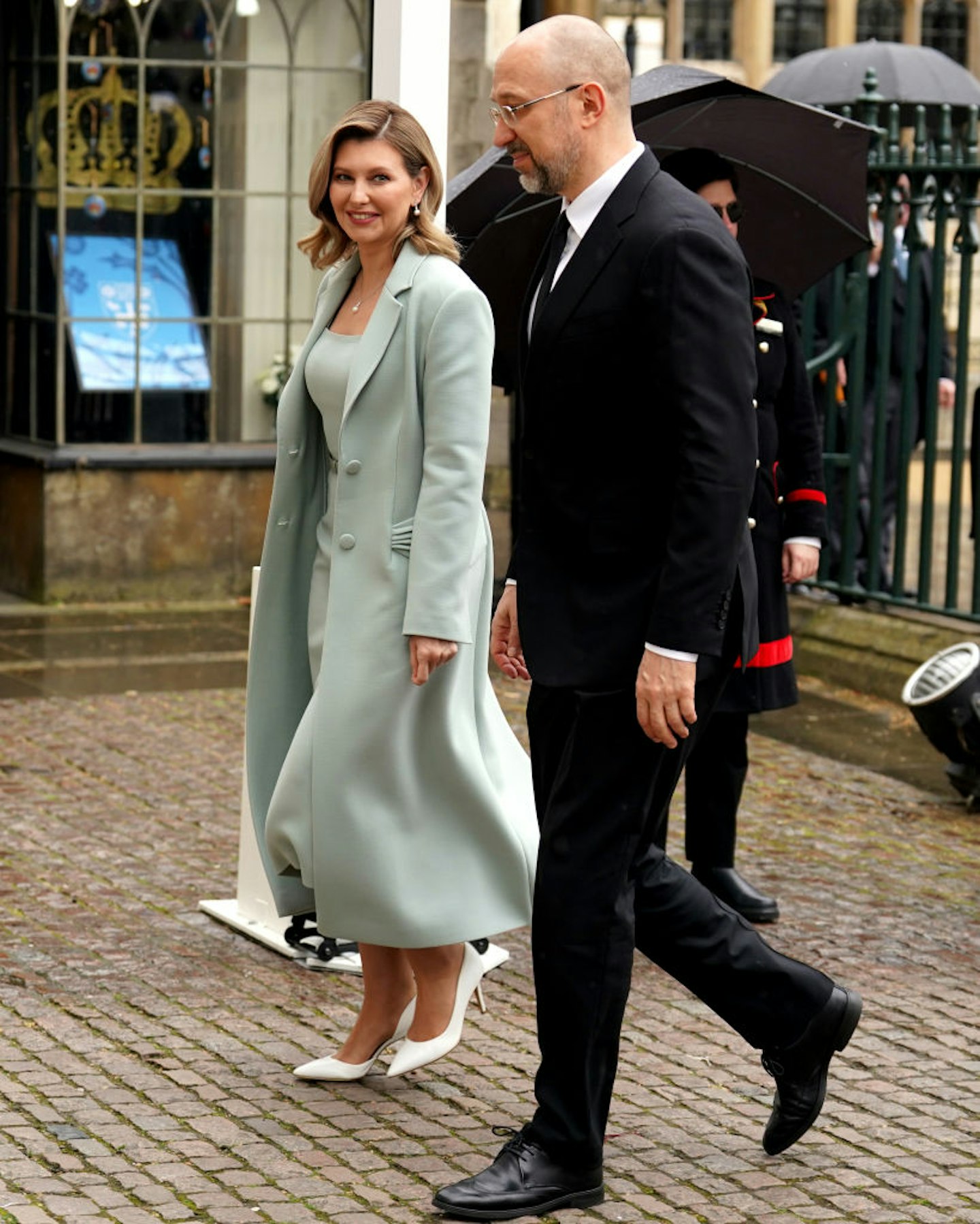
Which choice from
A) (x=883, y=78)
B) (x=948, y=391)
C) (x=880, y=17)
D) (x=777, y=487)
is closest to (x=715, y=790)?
(x=777, y=487)

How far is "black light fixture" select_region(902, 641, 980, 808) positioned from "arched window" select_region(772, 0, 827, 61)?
786 inches

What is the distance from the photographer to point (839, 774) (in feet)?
26.6

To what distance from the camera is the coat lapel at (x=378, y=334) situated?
4621 millimetres

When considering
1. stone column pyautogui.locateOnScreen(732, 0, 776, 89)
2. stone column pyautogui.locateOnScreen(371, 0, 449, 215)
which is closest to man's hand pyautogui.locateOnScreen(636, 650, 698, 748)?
stone column pyautogui.locateOnScreen(371, 0, 449, 215)

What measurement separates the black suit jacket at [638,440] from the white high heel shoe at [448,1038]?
1.02 m

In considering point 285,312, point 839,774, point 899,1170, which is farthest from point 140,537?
point 899,1170

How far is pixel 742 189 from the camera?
6.57 metres

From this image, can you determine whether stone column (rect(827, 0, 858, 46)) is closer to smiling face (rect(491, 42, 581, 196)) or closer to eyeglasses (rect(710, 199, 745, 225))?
eyeglasses (rect(710, 199, 745, 225))

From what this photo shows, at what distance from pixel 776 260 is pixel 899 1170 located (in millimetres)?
3019

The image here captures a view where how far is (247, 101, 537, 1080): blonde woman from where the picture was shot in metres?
4.61

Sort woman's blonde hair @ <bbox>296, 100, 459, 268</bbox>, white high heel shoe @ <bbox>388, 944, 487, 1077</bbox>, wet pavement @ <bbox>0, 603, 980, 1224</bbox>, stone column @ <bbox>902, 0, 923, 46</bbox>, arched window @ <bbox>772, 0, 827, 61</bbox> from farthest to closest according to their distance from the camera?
1. arched window @ <bbox>772, 0, 827, 61</bbox>
2. stone column @ <bbox>902, 0, 923, 46</bbox>
3. white high heel shoe @ <bbox>388, 944, 487, 1077</bbox>
4. woman's blonde hair @ <bbox>296, 100, 459, 268</bbox>
5. wet pavement @ <bbox>0, 603, 980, 1224</bbox>

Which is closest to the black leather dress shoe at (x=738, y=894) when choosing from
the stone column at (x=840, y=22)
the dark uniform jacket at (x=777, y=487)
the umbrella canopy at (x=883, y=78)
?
the dark uniform jacket at (x=777, y=487)

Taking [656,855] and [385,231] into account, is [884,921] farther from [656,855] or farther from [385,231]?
[385,231]

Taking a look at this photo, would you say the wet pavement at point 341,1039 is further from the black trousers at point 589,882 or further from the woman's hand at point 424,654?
the woman's hand at point 424,654
